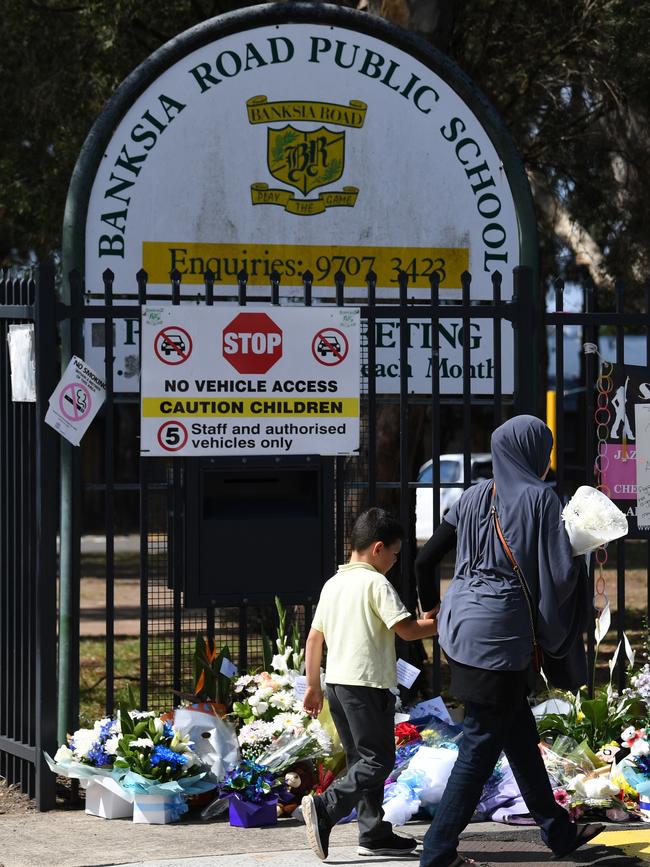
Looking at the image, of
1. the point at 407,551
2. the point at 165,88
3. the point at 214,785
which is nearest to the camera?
the point at 214,785

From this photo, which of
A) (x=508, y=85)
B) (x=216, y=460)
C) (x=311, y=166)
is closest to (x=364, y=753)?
(x=216, y=460)

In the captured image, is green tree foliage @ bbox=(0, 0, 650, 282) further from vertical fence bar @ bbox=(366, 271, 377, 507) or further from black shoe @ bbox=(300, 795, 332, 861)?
black shoe @ bbox=(300, 795, 332, 861)

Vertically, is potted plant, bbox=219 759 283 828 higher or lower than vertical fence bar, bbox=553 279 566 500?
lower

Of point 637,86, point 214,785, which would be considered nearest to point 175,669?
point 214,785

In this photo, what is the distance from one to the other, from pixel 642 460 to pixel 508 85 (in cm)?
726

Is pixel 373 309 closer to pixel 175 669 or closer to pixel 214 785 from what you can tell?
pixel 175 669

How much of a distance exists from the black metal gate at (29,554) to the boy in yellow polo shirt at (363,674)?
4.35ft

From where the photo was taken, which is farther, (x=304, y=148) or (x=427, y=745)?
(x=304, y=148)

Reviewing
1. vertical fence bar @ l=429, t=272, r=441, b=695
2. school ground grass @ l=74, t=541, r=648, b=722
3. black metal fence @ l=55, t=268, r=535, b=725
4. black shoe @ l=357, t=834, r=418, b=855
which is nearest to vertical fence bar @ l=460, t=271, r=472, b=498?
black metal fence @ l=55, t=268, r=535, b=725

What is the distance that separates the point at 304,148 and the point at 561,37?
6238mm

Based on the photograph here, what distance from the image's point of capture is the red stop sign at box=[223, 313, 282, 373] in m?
5.84

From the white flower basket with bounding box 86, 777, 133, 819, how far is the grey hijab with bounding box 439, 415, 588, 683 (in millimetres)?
1694

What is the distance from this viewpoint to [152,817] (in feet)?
18.0

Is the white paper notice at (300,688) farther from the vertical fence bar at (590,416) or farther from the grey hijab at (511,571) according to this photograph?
the vertical fence bar at (590,416)
